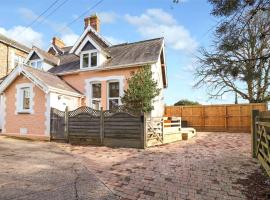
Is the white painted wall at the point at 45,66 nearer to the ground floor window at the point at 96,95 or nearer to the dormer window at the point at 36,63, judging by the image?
the dormer window at the point at 36,63

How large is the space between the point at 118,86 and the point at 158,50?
3.87 meters

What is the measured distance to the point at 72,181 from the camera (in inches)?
238

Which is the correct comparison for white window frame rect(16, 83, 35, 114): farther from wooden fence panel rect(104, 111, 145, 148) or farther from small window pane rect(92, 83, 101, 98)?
wooden fence panel rect(104, 111, 145, 148)

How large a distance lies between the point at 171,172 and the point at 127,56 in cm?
1214

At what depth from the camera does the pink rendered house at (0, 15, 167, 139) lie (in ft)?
48.4

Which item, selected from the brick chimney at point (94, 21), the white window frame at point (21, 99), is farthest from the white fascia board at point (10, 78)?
the brick chimney at point (94, 21)

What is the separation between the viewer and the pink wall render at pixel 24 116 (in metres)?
14.6

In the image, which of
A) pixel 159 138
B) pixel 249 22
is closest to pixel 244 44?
pixel 249 22

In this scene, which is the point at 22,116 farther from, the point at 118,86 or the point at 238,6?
the point at 238,6

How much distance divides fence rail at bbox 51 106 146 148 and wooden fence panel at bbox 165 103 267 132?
Result: 37.1 ft

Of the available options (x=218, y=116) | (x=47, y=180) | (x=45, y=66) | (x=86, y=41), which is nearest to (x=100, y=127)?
(x=47, y=180)

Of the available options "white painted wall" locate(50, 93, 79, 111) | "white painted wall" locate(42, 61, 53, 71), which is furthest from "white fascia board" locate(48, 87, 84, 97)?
"white painted wall" locate(42, 61, 53, 71)

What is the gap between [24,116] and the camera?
1532cm

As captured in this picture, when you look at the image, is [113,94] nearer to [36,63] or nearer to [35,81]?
[35,81]
